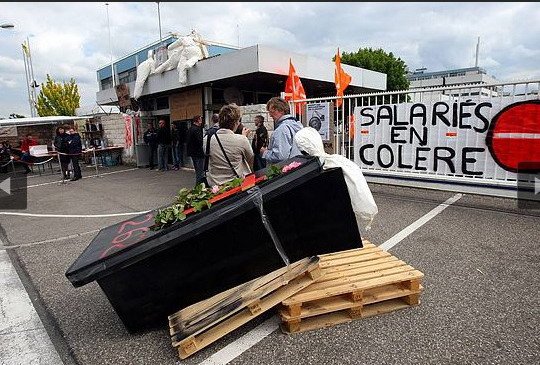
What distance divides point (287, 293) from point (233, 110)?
218 cm

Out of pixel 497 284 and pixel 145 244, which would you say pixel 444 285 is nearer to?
pixel 497 284

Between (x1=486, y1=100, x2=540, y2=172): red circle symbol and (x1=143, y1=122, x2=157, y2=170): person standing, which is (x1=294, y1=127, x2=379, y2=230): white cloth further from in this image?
(x1=143, y1=122, x2=157, y2=170): person standing

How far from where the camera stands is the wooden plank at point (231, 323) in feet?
7.98

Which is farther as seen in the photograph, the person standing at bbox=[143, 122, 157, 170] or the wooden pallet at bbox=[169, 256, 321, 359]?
the person standing at bbox=[143, 122, 157, 170]

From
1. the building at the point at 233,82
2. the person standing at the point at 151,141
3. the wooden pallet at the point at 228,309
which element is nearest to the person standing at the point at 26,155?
the building at the point at 233,82

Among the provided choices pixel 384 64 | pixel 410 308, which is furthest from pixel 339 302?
pixel 384 64

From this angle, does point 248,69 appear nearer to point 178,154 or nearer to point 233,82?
point 233,82

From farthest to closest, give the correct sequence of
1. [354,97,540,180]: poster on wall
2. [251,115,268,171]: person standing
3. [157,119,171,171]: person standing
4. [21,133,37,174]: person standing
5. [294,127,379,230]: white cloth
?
[21,133,37,174]: person standing, [157,119,171,171]: person standing, [251,115,268,171]: person standing, [354,97,540,180]: poster on wall, [294,127,379,230]: white cloth

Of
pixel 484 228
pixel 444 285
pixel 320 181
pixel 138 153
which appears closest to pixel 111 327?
pixel 320 181

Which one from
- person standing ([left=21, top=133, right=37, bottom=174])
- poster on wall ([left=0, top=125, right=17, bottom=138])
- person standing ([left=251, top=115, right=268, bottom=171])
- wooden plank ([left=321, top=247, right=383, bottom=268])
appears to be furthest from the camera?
poster on wall ([left=0, top=125, right=17, bottom=138])

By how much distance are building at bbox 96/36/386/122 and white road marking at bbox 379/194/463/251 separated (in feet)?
19.7

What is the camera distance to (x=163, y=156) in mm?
13188

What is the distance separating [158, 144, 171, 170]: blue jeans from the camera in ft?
42.9

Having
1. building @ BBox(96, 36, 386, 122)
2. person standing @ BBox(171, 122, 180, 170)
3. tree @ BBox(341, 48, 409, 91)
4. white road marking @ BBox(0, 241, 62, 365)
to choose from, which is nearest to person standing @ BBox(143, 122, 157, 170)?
person standing @ BBox(171, 122, 180, 170)
